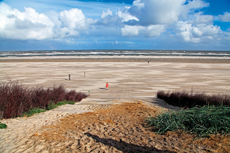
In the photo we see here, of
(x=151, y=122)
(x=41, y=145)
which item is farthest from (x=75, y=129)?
(x=151, y=122)

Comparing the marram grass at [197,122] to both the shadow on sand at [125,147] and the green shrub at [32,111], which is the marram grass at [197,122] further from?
the green shrub at [32,111]

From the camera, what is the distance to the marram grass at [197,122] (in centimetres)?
575

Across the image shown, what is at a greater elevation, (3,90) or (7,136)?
(3,90)

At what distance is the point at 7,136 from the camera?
5695 millimetres

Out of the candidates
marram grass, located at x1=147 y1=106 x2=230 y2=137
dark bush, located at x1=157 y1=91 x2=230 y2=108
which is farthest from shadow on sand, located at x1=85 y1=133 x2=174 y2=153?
dark bush, located at x1=157 y1=91 x2=230 y2=108

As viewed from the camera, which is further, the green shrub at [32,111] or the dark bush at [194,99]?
the dark bush at [194,99]

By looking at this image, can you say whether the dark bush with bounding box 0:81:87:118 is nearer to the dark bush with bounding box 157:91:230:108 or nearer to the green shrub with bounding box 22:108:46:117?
the green shrub with bounding box 22:108:46:117

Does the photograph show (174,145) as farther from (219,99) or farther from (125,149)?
(219,99)

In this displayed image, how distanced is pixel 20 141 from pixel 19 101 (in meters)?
3.18

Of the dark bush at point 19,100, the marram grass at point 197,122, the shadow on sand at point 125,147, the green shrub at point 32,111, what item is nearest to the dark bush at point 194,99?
the marram grass at point 197,122

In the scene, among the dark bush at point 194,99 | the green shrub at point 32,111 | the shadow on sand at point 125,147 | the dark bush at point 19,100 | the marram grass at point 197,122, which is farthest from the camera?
the dark bush at point 194,99

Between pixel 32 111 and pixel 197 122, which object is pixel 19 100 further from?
pixel 197 122

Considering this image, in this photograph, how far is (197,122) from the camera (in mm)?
6152

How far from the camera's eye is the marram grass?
5.75m
